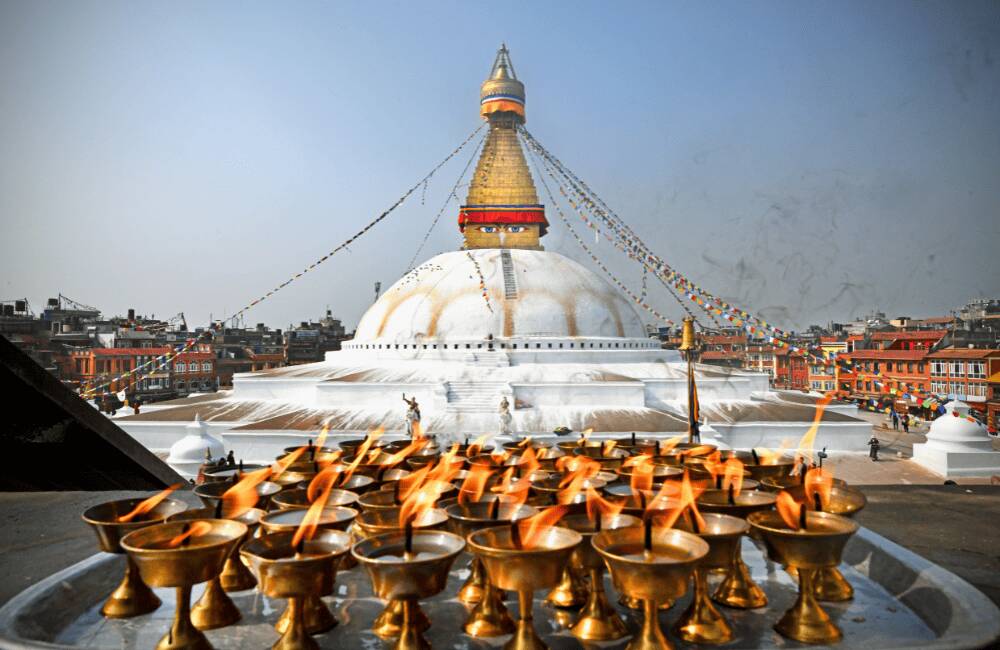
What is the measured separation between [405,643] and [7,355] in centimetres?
236

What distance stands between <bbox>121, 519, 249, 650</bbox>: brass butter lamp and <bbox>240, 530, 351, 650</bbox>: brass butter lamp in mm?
114

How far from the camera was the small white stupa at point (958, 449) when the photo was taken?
12.0 m

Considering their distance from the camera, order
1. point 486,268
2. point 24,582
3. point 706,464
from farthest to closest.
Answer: point 486,268 → point 706,464 → point 24,582

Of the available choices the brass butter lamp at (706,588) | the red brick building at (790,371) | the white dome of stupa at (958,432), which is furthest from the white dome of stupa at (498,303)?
the red brick building at (790,371)

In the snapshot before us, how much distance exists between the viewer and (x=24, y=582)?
301 cm

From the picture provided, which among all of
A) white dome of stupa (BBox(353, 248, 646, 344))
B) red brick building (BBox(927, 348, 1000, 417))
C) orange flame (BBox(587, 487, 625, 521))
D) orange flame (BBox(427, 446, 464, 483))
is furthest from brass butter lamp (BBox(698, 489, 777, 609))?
red brick building (BBox(927, 348, 1000, 417))

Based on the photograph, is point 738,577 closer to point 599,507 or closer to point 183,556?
point 599,507

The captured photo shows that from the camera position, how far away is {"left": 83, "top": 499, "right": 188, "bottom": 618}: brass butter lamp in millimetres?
2570

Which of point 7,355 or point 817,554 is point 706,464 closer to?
point 817,554

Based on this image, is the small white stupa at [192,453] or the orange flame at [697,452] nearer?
the orange flame at [697,452]

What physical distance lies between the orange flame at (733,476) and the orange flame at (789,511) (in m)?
0.25

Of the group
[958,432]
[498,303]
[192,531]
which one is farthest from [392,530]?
[498,303]

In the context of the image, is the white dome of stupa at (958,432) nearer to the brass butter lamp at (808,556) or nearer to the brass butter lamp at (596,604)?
the brass butter lamp at (808,556)

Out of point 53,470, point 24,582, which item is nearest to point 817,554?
point 24,582
